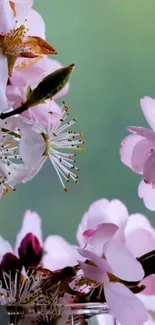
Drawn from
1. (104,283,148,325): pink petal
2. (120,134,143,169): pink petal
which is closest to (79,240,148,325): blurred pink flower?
(104,283,148,325): pink petal

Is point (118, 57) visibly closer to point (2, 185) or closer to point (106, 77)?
point (106, 77)

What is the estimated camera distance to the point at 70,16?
163 cm

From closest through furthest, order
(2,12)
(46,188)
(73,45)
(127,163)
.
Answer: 1. (2,12)
2. (127,163)
3. (46,188)
4. (73,45)

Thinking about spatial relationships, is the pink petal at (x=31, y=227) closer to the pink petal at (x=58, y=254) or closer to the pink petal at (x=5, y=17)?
the pink petal at (x=58, y=254)

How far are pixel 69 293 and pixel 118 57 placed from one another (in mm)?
1174

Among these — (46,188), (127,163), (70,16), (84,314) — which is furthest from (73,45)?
(84,314)

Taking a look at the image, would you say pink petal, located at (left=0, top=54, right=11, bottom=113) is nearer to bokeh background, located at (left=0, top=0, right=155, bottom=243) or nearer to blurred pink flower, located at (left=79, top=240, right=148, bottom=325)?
blurred pink flower, located at (left=79, top=240, right=148, bottom=325)

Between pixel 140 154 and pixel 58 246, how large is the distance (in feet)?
0.38

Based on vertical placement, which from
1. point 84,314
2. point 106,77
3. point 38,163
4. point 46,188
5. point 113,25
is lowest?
point 84,314

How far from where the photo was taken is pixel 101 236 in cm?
47

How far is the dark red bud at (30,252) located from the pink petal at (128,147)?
11 cm

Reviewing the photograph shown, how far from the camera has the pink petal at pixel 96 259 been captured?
18.1 inches

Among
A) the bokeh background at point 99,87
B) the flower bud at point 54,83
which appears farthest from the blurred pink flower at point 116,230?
the bokeh background at point 99,87

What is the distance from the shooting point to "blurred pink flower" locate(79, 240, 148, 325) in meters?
0.45
